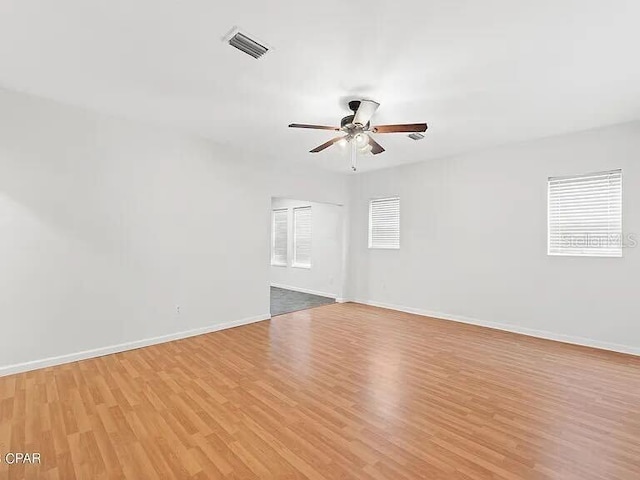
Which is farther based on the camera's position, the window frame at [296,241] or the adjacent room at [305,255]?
the window frame at [296,241]

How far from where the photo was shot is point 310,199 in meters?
5.83

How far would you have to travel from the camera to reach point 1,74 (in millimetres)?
2678

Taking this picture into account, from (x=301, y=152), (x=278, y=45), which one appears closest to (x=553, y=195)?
(x=301, y=152)

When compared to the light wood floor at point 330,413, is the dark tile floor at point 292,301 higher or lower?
higher

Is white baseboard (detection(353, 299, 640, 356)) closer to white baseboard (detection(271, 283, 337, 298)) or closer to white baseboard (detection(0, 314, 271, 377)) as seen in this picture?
white baseboard (detection(271, 283, 337, 298))

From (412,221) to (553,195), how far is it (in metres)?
2.11

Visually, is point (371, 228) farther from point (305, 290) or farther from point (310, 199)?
point (305, 290)

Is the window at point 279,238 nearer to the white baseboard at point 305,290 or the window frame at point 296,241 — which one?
the window frame at point 296,241

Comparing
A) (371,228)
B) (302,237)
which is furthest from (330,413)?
(302,237)

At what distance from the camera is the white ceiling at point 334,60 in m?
1.91

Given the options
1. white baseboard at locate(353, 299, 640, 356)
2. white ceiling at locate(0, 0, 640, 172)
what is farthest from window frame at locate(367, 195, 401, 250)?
white ceiling at locate(0, 0, 640, 172)

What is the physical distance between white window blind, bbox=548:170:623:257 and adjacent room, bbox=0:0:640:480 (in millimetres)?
25

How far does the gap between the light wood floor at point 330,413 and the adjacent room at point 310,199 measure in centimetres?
2

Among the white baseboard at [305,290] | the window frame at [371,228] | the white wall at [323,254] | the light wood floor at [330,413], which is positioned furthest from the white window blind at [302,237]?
the light wood floor at [330,413]
